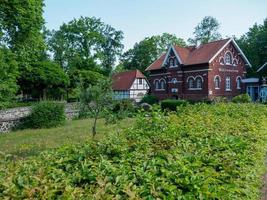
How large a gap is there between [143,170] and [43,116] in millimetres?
22895

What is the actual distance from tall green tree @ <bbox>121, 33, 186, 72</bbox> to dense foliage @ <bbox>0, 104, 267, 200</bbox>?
61545 millimetres

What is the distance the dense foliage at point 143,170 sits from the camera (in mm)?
3488

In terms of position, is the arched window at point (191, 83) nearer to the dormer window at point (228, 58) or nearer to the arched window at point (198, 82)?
the arched window at point (198, 82)

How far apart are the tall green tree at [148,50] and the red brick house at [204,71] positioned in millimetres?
20518

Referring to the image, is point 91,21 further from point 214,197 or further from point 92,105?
point 214,197

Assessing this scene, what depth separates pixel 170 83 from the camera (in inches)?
1807

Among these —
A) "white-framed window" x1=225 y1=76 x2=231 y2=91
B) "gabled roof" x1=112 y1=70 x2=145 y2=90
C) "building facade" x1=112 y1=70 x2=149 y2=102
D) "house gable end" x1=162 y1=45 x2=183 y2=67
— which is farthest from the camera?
"gabled roof" x1=112 y1=70 x2=145 y2=90

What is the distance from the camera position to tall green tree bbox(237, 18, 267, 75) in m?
51.2

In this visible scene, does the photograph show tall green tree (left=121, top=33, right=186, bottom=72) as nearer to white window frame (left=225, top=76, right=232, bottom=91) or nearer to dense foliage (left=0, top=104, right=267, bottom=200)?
white window frame (left=225, top=76, right=232, bottom=91)

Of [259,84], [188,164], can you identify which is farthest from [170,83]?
[188,164]

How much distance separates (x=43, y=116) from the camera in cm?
2588

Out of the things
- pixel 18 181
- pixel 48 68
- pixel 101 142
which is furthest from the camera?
pixel 48 68

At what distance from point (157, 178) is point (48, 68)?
52.9m

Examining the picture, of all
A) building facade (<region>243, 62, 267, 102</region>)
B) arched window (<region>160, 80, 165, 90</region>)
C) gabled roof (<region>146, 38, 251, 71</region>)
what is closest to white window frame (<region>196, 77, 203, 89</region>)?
gabled roof (<region>146, 38, 251, 71</region>)
